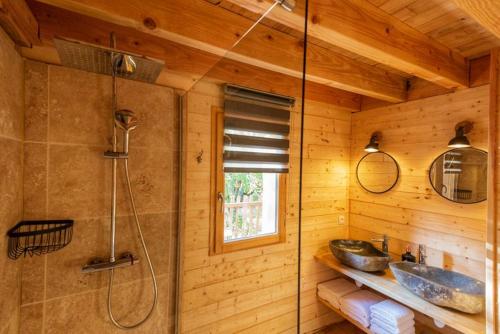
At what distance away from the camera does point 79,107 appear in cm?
128

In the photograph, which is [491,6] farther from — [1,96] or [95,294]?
[95,294]

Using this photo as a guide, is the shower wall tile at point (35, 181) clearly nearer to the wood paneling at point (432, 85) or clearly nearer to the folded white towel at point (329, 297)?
the folded white towel at point (329, 297)

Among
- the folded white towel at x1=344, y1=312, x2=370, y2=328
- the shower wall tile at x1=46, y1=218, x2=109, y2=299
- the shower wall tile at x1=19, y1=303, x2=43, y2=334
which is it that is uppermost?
the shower wall tile at x1=46, y1=218, x2=109, y2=299

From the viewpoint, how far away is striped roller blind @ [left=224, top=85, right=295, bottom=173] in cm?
106

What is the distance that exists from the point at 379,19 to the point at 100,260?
2.17 meters

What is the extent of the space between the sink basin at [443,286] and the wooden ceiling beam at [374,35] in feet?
4.81

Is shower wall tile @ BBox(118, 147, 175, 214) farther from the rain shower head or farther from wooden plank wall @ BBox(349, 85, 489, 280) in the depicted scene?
wooden plank wall @ BBox(349, 85, 489, 280)

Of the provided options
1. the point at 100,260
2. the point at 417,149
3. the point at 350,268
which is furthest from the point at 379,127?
the point at 100,260

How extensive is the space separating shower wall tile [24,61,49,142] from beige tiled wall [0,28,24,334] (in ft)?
0.11

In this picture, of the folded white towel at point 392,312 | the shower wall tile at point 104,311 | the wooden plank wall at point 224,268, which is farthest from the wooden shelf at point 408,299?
the shower wall tile at point 104,311

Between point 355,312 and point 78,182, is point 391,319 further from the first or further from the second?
point 78,182

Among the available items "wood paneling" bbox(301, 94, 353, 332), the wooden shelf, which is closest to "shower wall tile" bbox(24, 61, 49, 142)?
"wood paneling" bbox(301, 94, 353, 332)

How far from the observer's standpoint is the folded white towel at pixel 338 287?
2176mm

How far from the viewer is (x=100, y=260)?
1.33 m
